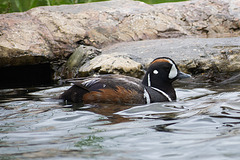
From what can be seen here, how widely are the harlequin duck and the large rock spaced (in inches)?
104

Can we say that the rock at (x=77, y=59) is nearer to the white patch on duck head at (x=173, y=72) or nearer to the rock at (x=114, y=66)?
the rock at (x=114, y=66)

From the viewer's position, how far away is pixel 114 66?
701 cm

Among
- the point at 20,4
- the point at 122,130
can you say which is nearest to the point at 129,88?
the point at 122,130

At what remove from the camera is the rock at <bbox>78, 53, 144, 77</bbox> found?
702cm

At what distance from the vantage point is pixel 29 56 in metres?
7.68

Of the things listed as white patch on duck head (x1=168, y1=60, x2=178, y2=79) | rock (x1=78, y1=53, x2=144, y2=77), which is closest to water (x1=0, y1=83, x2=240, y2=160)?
white patch on duck head (x1=168, y1=60, x2=178, y2=79)

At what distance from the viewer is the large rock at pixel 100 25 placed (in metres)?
7.77

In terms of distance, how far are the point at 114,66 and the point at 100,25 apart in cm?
208

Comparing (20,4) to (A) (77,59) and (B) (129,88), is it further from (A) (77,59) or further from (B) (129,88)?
(B) (129,88)

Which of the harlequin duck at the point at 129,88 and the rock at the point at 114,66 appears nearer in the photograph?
the harlequin duck at the point at 129,88

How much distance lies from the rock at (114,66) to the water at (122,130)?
5.58ft

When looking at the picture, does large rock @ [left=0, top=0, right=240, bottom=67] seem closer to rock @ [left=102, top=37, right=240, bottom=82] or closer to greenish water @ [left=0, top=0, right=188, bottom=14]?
rock @ [left=102, top=37, right=240, bottom=82]

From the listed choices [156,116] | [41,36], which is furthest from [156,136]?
[41,36]

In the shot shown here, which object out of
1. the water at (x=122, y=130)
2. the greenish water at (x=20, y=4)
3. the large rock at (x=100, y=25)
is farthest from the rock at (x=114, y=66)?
the greenish water at (x=20, y=4)
